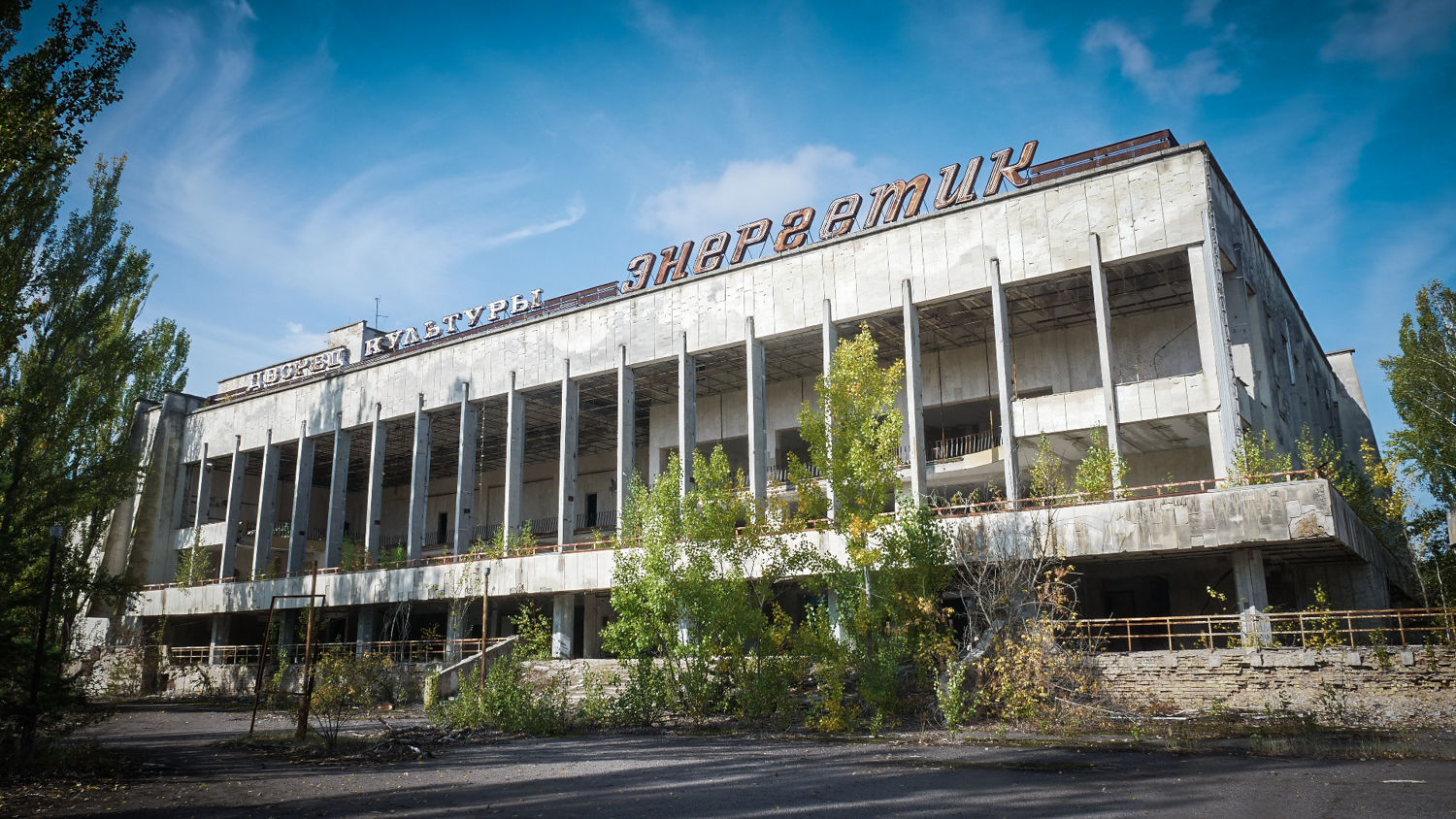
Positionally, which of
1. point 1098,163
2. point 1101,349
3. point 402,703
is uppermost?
point 1098,163

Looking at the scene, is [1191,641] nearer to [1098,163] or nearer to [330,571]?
[1098,163]

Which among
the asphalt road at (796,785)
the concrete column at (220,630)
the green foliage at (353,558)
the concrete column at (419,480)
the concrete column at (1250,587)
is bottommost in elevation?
the asphalt road at (796,785)

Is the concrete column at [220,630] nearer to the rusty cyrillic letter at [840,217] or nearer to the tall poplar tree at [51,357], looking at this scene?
the tall poplar tree at [51,357]

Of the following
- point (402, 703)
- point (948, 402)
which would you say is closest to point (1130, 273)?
point (948, 402)

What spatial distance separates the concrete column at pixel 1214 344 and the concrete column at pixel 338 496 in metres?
36.8

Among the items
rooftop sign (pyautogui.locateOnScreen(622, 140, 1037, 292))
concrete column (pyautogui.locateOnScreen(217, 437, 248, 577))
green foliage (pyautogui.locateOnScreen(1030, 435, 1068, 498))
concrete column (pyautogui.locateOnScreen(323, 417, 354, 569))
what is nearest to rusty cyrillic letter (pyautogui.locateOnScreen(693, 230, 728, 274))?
rooftop sign (pyautogui.locateOnScreen(622, 140, 1037, 292))

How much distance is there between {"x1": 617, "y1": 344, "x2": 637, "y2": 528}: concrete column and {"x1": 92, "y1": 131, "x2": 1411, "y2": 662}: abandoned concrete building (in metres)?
0.13

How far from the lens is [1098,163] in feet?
92.9

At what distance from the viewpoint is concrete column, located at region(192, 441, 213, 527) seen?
47969 mm

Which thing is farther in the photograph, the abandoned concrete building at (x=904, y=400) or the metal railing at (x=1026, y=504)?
the abandoned concrete building at (x=904, y=400)

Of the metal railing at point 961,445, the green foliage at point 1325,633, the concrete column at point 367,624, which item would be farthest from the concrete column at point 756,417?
the concrete column at point 367,624

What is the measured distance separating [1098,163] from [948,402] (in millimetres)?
10412

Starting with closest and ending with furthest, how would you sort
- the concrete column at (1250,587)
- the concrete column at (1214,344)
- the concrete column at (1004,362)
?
the concrete column at (1250,587) < the concrete column at (1214,344) < the concrete column at (1004,362)

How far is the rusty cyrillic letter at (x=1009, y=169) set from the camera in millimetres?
29156
